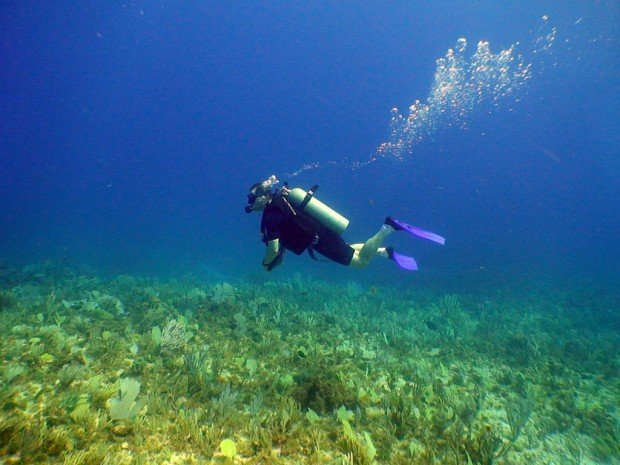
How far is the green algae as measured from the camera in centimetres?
334

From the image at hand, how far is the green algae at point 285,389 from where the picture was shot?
334cm

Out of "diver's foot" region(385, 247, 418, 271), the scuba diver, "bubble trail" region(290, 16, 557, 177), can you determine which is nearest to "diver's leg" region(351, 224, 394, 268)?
the scuba diver

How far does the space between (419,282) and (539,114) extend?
10293 cm

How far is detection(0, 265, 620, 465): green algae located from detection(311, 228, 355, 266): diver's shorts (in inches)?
77.8

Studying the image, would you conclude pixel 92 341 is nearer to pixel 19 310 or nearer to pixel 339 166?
pixel 19 310

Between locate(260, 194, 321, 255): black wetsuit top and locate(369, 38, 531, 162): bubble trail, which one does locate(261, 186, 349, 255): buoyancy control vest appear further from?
locate(369, 38, 531, 162): bubble trail

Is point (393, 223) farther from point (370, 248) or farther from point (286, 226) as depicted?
point (286, 226)

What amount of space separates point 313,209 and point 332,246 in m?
0.93

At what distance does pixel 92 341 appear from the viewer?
549 centimetres

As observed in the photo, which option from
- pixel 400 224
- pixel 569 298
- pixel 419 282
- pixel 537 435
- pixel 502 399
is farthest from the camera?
pixel 419 282

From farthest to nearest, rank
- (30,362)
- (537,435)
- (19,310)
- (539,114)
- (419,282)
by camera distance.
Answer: (539,114)
(419,282)
(19,310)
(30,362)
(537,435)

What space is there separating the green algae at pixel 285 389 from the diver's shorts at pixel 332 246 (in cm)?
198

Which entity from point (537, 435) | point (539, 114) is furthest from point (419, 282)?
point (539, 114)

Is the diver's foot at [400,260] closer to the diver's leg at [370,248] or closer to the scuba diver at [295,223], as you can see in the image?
the diver's leg at [370,248]
